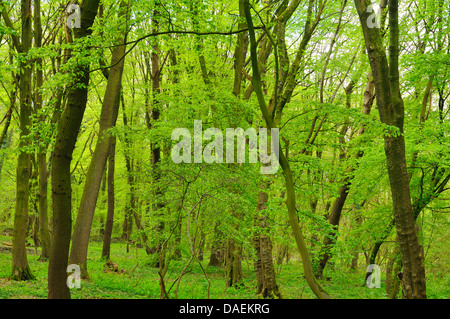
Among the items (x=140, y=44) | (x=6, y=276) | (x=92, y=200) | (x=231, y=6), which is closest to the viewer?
(x=140, y=44)

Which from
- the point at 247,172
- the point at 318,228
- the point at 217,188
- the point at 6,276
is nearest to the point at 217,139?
the point at 247,172

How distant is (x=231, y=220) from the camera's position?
7891 millimetres

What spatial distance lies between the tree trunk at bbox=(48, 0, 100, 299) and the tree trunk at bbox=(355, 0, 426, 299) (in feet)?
15.0

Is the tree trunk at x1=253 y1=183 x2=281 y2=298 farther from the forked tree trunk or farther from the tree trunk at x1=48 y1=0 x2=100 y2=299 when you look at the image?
the tree trunk at x1=48 y1=0 x2=100 y2=299

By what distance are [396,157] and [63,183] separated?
5.17 m

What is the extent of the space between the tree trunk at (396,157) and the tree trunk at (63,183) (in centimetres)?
458

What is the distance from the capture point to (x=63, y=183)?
16.4 feet

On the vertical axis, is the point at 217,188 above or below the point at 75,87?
below

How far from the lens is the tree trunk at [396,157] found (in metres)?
5.68

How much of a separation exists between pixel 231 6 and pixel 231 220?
22.3ft

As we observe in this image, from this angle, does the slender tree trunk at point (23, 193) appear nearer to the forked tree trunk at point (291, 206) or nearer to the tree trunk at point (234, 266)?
the tree trunk at point (234, 266)

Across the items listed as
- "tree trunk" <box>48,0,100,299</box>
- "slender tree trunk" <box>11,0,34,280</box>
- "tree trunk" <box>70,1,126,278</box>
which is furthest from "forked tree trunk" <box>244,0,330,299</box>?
"slender tree trunk" <box>11,0,34,280</box>

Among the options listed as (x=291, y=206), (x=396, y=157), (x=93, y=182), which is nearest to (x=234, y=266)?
(x=93, y=182)
